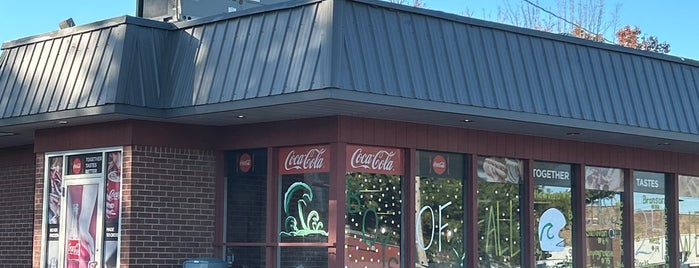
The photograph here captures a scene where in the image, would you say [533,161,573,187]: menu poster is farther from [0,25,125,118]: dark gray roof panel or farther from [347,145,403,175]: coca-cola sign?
[0,25,125,118]: dark gray roof panel

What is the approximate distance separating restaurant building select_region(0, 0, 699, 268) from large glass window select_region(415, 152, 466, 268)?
0.02 m

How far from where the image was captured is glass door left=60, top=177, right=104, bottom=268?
14.4 m

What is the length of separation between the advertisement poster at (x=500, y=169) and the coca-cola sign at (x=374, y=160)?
1511 mm

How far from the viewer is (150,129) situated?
1409cm

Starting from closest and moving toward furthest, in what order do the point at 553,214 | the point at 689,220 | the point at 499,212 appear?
the point at 499,212 < the point at 553,214 < the point at 689,220

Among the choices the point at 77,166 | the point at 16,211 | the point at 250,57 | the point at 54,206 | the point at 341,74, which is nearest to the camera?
the point at 341,74

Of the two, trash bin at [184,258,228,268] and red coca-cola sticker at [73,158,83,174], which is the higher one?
red coca-cola sticker at [73,158,83,174]

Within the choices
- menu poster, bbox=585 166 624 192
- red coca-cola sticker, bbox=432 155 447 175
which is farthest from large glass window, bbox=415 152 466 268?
menu poster, bbox=585 166 624 192

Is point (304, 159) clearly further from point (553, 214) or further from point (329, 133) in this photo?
point (553, 214)

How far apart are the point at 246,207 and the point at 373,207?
191 cm

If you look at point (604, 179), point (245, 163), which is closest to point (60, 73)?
point (245, 163)

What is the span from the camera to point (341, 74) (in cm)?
1157

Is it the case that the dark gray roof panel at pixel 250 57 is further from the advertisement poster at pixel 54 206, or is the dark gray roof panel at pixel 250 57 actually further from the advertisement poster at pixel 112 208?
the advertisement poster at pixel 54 206

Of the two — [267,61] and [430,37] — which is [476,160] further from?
[267,61]
